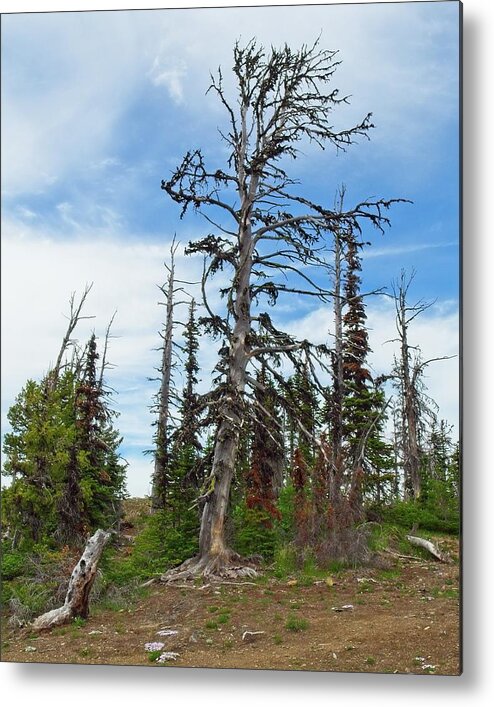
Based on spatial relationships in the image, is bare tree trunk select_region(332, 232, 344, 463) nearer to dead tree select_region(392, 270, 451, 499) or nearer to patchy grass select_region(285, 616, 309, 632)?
dead tree select_region(392, 270, 451, 499)

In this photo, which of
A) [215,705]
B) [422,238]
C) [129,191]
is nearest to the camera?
[215,705]

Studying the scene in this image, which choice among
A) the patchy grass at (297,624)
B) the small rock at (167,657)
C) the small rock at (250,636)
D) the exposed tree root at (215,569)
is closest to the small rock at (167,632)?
the small rock at (167,657)

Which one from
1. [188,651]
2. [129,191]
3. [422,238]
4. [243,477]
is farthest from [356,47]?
[188,651]

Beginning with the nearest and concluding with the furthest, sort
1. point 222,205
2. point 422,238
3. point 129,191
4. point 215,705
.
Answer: point 215,705 < point 422,238 < point 129,191 < point 222,205

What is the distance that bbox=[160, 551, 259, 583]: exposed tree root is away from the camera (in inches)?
277

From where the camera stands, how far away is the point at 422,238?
6414 millimetres

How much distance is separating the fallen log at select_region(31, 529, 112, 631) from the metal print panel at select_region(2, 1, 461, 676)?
0.08 ft

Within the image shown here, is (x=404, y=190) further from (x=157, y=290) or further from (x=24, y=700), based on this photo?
(x=24, y=700)

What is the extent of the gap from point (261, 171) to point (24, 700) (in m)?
4.81

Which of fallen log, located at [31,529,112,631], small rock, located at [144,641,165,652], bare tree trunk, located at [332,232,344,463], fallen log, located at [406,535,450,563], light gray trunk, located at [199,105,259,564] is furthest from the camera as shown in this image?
light gray trunk, located at [199,105,259,564]

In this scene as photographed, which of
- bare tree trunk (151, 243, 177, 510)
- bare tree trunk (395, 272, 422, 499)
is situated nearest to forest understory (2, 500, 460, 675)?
bare tree trunk (151, 243, 177, 510)

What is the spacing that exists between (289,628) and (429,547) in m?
1.24

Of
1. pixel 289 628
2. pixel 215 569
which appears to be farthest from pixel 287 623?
pixel 215 569

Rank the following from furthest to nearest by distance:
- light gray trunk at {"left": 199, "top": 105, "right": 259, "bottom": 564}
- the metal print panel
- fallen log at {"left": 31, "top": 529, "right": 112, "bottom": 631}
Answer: light gray trunk at {"left": 199, "top": 105, "right": 259, "bottom": 564}
fallen log at {"left": 31, "top": 529, "right": 112, "bottom": 631}
the metal print panel
